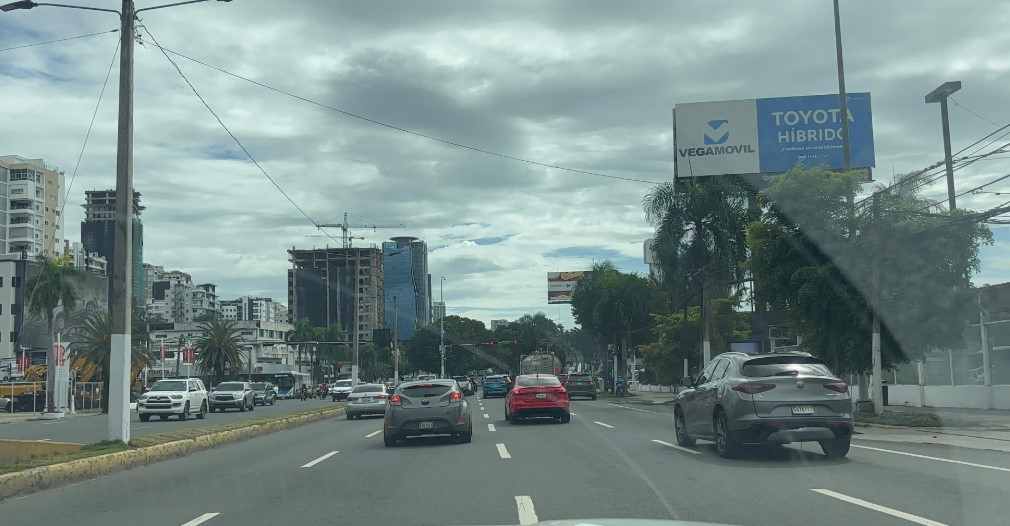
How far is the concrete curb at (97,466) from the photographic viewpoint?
1243 cm

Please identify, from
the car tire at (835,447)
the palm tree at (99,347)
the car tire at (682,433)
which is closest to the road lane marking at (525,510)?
the car tire at (835,447)

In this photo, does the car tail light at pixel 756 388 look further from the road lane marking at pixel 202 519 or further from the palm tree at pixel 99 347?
the palm tree at pixel 99 347

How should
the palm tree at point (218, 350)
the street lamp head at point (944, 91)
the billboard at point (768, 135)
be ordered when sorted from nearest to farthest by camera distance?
the street lamp head at point (944, 91)
the billboard at point (768, 135)
the palm tree at point (218, 350)

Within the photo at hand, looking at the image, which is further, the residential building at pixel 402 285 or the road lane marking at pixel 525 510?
the residential building at pixel 402 285

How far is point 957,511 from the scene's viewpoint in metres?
9.41

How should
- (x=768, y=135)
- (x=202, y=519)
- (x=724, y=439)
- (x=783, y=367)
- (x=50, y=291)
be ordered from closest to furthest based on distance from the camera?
(x=202, y=519), (x=783, y=367), (x=724, y=439), (x=768, y=135), (x=50, y=291)

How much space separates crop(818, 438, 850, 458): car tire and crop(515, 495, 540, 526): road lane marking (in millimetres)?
6256

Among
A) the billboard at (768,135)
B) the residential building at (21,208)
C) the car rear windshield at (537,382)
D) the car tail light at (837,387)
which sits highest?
the residential building at (21,208)

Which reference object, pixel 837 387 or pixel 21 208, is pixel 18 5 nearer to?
pixel 837 387

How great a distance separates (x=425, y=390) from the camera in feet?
63.2

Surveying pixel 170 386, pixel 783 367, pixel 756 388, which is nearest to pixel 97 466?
pixel 756 388

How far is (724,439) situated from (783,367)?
1518 mm

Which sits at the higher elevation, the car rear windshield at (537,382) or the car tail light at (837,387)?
the car tail light at (837,387)

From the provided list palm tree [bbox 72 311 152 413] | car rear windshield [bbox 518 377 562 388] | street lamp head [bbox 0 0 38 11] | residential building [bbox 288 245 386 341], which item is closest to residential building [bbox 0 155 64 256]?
residential building [bbox 288 245 386 341]
